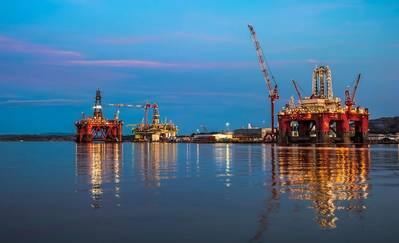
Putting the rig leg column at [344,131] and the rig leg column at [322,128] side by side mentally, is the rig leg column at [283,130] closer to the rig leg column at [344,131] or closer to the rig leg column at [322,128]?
the rig leg column at [322,128]

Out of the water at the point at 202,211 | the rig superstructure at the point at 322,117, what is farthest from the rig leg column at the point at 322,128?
the water at the point at 202,211

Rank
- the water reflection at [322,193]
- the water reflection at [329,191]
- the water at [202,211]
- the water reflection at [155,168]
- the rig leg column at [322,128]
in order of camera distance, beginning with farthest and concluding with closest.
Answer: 1. the rig leg column at [322,128]
2. the water reflection at [155,168]
3. the water reflection at [329,191]
4. the water reflection at [322,193]
5. the water at [202,211]

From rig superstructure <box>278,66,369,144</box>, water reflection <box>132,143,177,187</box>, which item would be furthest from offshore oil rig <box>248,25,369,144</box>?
water reflection <box>132,143,177,187</box>

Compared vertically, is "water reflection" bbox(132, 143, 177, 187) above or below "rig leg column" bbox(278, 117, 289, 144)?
below

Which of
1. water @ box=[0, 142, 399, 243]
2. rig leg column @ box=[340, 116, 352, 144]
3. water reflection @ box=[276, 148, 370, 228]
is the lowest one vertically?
water @ box=[0, 142, 399, 243]

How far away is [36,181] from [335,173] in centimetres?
→ 1996

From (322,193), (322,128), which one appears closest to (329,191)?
(322,193)

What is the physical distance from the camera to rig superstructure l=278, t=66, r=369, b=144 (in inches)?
6132

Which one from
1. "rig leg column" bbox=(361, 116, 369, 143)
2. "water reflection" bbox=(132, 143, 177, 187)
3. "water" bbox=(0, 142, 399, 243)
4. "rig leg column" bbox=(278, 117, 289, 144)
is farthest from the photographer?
"rig leg column" bbox=(278, 117, 289, 144)

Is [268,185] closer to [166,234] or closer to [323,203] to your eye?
[323,203]

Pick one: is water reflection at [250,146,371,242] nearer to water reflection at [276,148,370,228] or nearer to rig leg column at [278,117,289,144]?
water reflection at [276,148,370,228]

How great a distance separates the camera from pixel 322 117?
154625mm

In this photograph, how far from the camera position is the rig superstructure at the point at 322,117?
511 ft

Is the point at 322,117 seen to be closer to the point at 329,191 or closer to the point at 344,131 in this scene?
the point at 344,131
